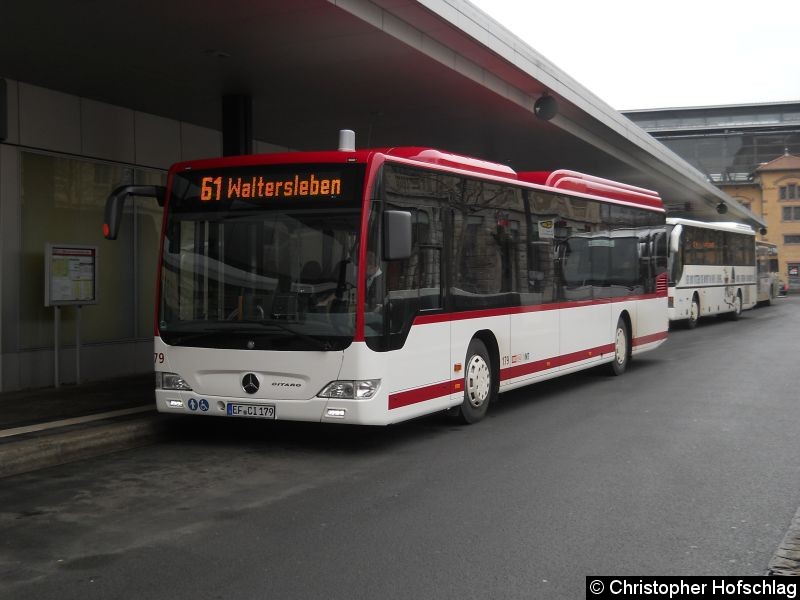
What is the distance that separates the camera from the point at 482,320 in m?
10.3

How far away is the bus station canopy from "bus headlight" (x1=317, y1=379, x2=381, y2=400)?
163 inches

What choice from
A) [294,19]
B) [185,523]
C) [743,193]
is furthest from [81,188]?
[743,193]

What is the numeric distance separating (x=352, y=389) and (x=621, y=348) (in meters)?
8.05

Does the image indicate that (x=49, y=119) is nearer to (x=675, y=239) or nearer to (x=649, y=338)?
(x=649, y=338)

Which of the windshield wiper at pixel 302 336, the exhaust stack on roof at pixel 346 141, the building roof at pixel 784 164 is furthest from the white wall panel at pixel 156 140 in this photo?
the building roof at pixel 784 164

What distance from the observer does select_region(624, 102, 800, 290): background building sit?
79.9 m

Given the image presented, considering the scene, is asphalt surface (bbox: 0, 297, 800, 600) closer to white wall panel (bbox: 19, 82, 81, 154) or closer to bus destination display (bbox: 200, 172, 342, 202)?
bus destination display (bbox: 200, 172, 342, 202)

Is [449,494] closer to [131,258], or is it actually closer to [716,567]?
[716,567]

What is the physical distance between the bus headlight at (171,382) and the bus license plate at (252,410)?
0.53 m

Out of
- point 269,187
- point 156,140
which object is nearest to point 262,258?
point 269,187

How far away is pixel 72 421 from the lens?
9539 millimetres

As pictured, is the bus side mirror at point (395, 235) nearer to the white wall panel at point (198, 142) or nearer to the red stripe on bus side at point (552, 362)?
the red stripe on bus side at point (552, 362)

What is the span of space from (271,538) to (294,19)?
21.1 feet

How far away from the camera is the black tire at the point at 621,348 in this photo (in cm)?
1500
